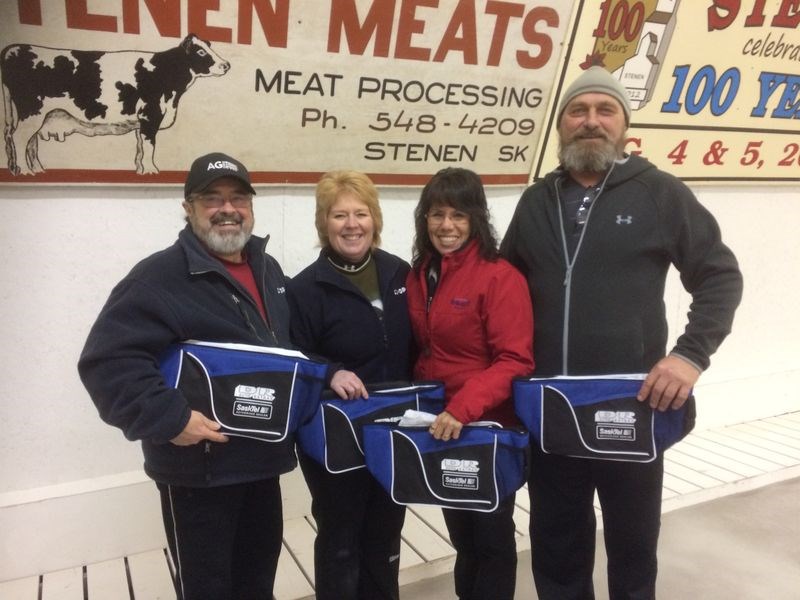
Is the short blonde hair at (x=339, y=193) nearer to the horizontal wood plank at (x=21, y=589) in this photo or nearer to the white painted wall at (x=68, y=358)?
the white painted wall at (x=68, y=358)

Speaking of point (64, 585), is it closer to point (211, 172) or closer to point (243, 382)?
point (243, 382)

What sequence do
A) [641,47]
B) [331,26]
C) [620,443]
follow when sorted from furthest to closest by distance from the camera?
[641,47]
[331,26]
[620,443]

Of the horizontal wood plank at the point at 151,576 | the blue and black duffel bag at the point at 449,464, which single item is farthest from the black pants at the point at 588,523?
the horizontal wood plank at the point at 151,576

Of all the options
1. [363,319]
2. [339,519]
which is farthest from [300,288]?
[339,519]

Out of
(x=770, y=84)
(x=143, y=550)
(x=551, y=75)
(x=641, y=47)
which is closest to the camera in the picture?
(x=143, y=550)

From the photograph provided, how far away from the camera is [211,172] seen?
1.56 metres

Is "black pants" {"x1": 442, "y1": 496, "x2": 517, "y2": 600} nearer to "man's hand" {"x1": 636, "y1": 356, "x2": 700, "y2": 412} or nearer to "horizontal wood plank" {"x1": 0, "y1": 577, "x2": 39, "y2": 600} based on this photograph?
"man's hand" {"x1": 636, "y1": 356, "x2": 700, "y2": 412}

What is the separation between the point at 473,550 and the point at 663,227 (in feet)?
3.40

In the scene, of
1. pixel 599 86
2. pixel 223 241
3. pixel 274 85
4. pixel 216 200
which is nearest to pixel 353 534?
pixel 223 241

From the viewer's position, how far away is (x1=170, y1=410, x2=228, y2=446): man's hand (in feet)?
4.81

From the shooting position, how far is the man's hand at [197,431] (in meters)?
1.47

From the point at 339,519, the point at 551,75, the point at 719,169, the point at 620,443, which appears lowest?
the point at 339,519

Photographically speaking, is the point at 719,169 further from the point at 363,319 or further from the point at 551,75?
the point at 363,319

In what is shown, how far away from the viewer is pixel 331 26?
2.26 metres
